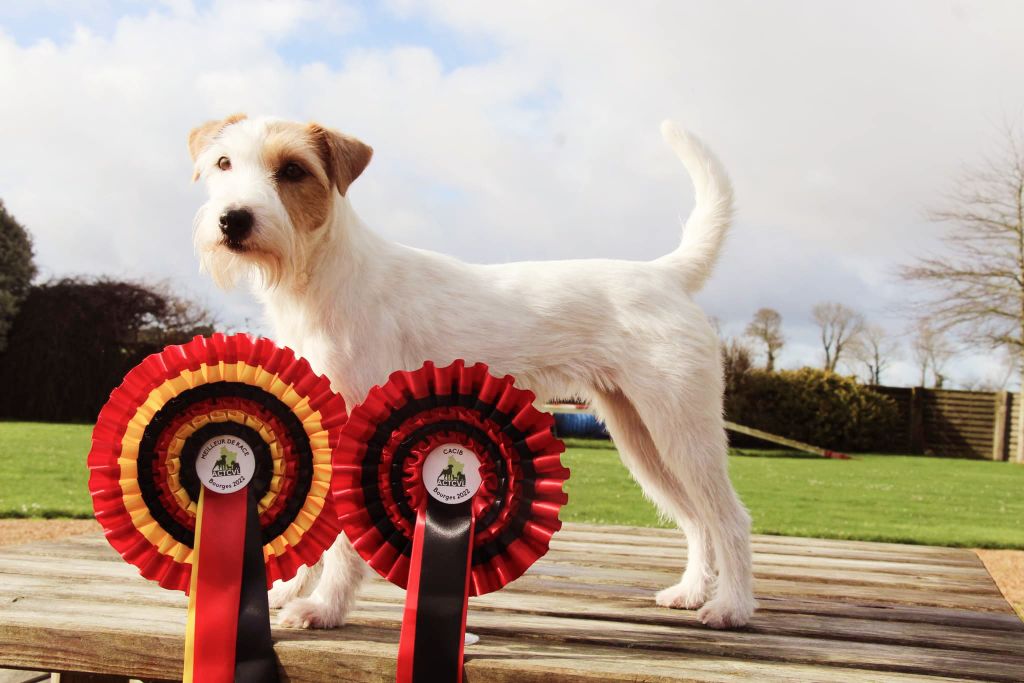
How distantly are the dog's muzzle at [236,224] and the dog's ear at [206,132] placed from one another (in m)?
0.54

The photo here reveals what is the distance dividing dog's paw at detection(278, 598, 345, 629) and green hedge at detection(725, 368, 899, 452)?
711 inches

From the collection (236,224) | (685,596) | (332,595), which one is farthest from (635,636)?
(236,224)

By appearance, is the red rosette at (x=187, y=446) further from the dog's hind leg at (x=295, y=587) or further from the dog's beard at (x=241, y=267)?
the dog's hind leg at (x=295, y=587)

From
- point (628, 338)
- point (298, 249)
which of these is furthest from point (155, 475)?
point (628, 338)

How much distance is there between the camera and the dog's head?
2.53 metres

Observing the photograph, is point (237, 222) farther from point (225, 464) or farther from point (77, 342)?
point (77, 342)

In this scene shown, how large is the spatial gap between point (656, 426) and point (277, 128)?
1715 millimetres

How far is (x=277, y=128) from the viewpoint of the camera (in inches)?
109

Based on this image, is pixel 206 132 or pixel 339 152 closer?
pixel 339 152

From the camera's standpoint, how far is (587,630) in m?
2.92

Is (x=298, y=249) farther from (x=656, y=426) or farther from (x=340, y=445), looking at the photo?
(x=656, y=426)

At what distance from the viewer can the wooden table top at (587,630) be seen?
2.47m

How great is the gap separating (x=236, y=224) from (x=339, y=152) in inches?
18.7

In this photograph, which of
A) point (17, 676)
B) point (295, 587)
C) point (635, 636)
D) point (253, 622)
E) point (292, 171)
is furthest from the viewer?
point (17, 676)
